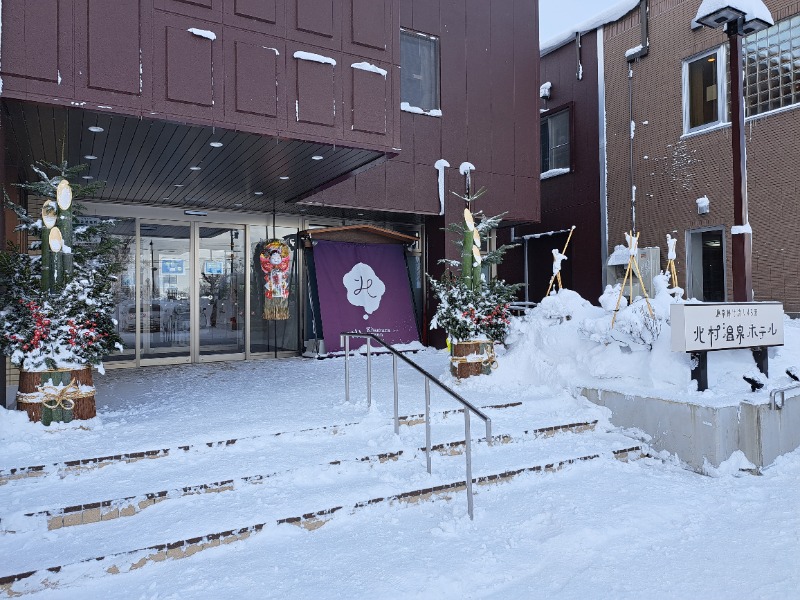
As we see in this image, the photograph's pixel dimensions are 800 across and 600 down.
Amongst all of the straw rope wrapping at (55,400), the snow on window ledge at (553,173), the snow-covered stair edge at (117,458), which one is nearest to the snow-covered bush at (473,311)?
the snow-covered stair edge at (117,458)

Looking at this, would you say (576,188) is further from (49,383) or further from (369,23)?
(49,383)

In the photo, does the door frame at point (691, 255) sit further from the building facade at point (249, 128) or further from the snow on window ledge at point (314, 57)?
the snow on window ledge at point (314, 57)

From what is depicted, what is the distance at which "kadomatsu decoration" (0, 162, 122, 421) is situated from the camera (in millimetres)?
5445

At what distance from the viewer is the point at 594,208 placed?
1472 cm

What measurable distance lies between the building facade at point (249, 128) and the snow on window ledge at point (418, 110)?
1.3 inches

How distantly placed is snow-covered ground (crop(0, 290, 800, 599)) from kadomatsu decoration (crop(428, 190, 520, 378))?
74 centimetres

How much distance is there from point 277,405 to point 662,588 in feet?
14.0

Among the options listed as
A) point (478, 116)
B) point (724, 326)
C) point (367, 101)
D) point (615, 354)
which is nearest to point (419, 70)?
point (478, 116)

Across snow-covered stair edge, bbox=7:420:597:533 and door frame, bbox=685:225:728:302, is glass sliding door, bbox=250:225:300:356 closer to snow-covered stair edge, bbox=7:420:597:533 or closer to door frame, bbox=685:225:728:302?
snow-covered stair edge, bbox=7:420:597:533

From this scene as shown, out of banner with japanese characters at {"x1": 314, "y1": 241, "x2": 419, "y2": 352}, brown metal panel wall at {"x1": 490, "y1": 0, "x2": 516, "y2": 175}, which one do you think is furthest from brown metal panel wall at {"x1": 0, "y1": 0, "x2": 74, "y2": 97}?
brown metal panel wall at {"x1": 490, "y1": 0, "x2": 516, "y2": 175}

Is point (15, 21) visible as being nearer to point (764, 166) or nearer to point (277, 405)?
point (277, 405)

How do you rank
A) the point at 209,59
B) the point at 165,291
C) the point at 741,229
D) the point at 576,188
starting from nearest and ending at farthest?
the point at 209,59
the point at 741,229
the point at 165,291
the point at 576,188

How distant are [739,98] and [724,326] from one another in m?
3.03

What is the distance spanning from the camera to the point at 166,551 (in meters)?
3.58
